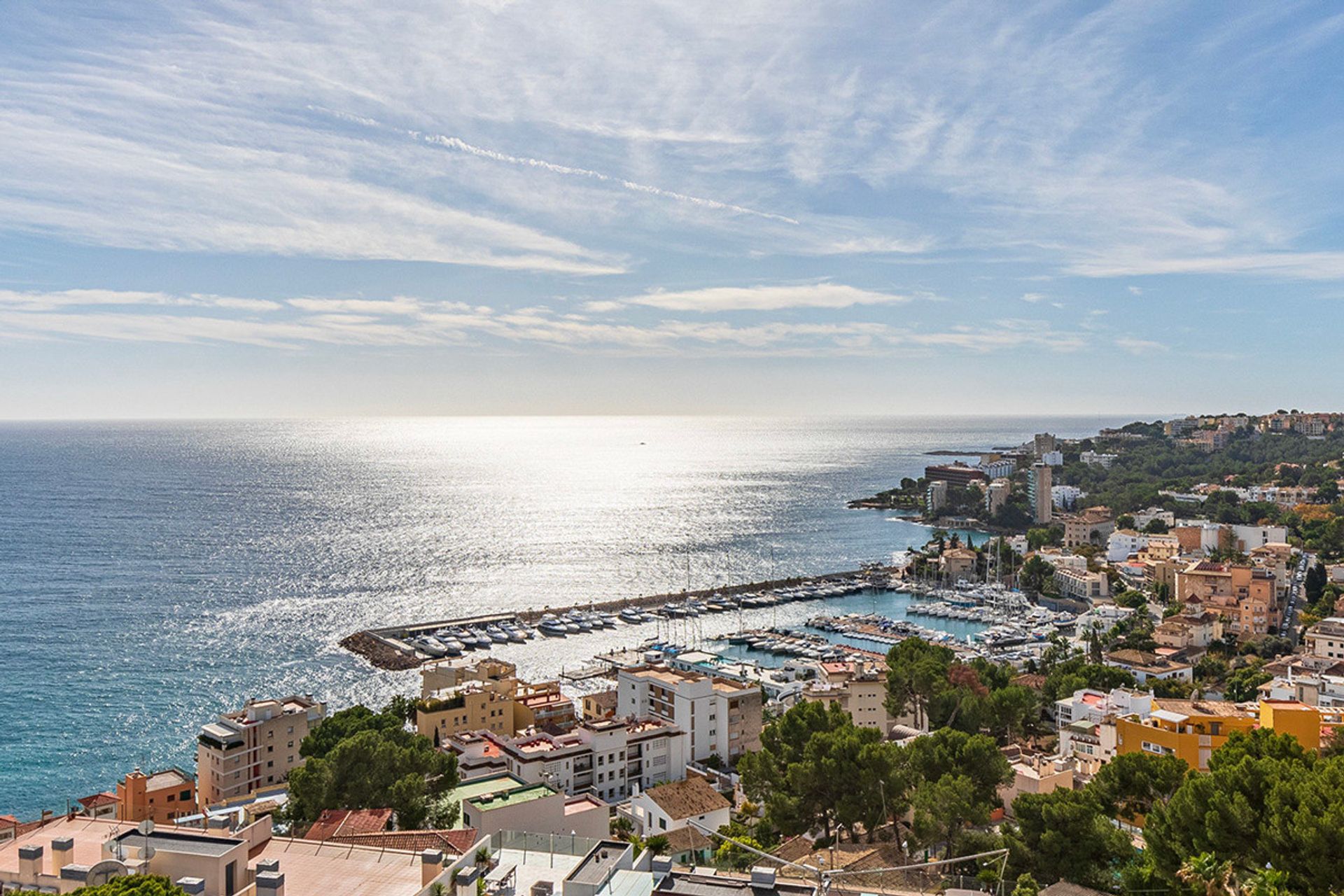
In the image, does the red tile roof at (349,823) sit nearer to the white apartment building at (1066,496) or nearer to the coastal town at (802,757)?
the coastal town at (802,757)

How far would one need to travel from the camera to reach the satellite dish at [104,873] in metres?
7.24

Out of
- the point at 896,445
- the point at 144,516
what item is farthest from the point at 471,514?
the point at 896,445

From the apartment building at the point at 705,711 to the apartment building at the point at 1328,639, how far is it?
20.7 meters

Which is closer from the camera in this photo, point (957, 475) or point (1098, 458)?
point (957, 475)

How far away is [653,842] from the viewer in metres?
13.9

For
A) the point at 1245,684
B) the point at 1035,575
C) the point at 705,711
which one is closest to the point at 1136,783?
the point at 705,711

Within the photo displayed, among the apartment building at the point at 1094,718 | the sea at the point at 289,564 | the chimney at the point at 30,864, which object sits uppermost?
the chimney at the point at 30,864

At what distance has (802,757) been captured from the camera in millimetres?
16156

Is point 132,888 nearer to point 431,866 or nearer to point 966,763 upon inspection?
point 431,866

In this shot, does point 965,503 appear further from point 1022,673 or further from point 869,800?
point 869,800

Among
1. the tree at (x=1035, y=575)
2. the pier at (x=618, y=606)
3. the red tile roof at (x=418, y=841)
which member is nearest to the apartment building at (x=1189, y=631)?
the tree at (x=1035, y=575)

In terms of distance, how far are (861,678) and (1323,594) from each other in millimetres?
25721

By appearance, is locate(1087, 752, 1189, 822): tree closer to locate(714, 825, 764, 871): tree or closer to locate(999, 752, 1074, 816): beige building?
locate(999, 752, 1074, 816): beige building

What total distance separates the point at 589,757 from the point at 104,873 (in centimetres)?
1296
